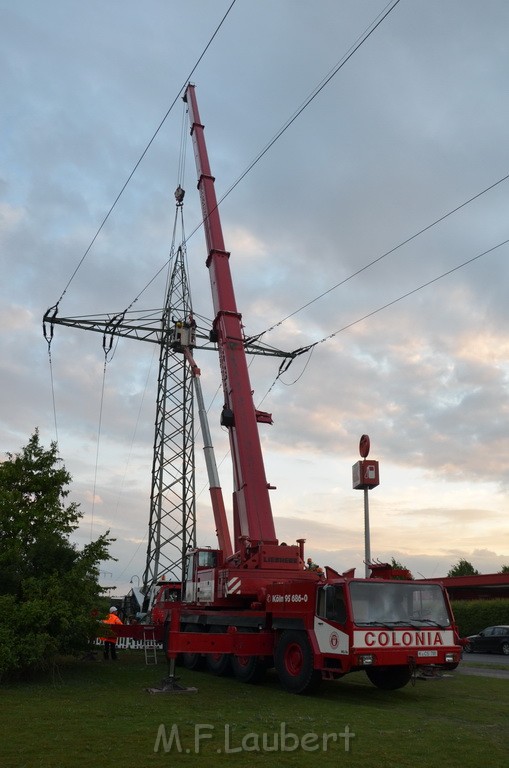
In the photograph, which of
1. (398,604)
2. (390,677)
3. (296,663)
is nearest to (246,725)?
(296,663)

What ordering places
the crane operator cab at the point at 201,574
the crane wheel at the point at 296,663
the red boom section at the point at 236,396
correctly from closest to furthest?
the crane wheel at the point at 296,663 → the red boom section at the point at 236,396 → the crane operator cab at the point at 201,574

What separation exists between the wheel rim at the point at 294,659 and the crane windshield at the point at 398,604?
5.26 feet

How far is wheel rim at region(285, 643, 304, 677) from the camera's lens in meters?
12.6

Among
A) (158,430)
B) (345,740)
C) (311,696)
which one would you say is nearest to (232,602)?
(311,696)

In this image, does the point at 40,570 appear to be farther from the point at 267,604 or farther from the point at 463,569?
the point at 463,569

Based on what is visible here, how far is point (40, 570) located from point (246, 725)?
6563mm

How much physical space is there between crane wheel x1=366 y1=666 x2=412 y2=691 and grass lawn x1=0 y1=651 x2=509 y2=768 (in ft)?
0.75

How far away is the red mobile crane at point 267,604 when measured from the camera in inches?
460

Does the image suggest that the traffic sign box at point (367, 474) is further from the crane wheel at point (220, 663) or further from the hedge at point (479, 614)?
the hedge at point (479, 614)

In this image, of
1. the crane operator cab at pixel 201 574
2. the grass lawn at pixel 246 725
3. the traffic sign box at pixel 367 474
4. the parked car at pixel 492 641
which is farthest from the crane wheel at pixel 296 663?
the parked car at pixel 492 641

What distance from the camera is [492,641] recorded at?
2697 centimetres

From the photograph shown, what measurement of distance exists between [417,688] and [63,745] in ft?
28.2

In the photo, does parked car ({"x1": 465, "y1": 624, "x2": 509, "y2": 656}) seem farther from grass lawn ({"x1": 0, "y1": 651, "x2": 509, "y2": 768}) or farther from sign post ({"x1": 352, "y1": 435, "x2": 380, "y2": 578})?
grass lawn ({"x1": 0, "y1": 651, "x2": 509, "y2": 768})

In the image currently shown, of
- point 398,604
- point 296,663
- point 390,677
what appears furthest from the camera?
point 390,677
